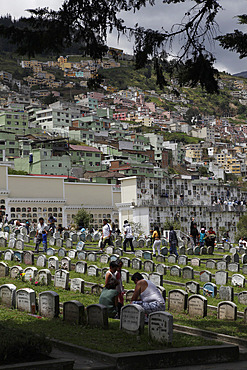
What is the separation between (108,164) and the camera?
87.2m

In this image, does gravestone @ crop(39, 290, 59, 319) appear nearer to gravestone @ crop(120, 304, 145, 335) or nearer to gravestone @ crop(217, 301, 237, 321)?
gravestone @ crop(120, 304, 145, 335)

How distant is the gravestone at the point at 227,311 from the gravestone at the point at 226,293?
2.19m

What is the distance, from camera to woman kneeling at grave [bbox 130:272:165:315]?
10.1 metres

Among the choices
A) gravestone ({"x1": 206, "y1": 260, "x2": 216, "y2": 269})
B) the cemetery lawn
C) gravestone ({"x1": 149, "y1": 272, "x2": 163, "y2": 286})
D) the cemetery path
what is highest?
the cemetery path

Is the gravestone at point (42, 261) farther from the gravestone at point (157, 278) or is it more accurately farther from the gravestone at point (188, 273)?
the gravestone at point (188, 273)

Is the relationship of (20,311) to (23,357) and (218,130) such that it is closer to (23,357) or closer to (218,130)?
(23,357)

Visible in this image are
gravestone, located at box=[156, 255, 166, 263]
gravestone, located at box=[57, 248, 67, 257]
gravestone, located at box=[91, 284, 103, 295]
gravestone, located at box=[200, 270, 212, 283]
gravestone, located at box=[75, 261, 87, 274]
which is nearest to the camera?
gravestone, located at box=[91, 284, 103, 295]

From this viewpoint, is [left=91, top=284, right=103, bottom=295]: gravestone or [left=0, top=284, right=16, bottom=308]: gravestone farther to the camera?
[left=91, top=284, right=103, bottom=295]: gravestone

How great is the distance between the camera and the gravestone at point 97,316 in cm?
966

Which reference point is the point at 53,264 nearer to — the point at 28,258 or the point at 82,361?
the point at 28,258

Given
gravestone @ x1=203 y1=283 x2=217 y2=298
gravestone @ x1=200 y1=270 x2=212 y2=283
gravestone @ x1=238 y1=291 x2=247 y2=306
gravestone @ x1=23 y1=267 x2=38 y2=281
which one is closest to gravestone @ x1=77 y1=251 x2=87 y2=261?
gravestone @ x1=200 y1=270 x2=212 y2=283

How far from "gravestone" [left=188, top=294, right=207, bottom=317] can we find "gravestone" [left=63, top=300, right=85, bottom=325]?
2.96m

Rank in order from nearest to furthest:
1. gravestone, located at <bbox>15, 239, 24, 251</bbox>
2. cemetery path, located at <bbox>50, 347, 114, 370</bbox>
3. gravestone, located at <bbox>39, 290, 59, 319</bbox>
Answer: cemetery path, located at <bbox>50, 347, 114, 370</bbox> → gravestone, located at <bbox>39, 290, 59, 319</bbox> → gravestone, located at <bbox>15, 239, 24, 251</bbox>

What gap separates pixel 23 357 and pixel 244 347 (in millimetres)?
4408
